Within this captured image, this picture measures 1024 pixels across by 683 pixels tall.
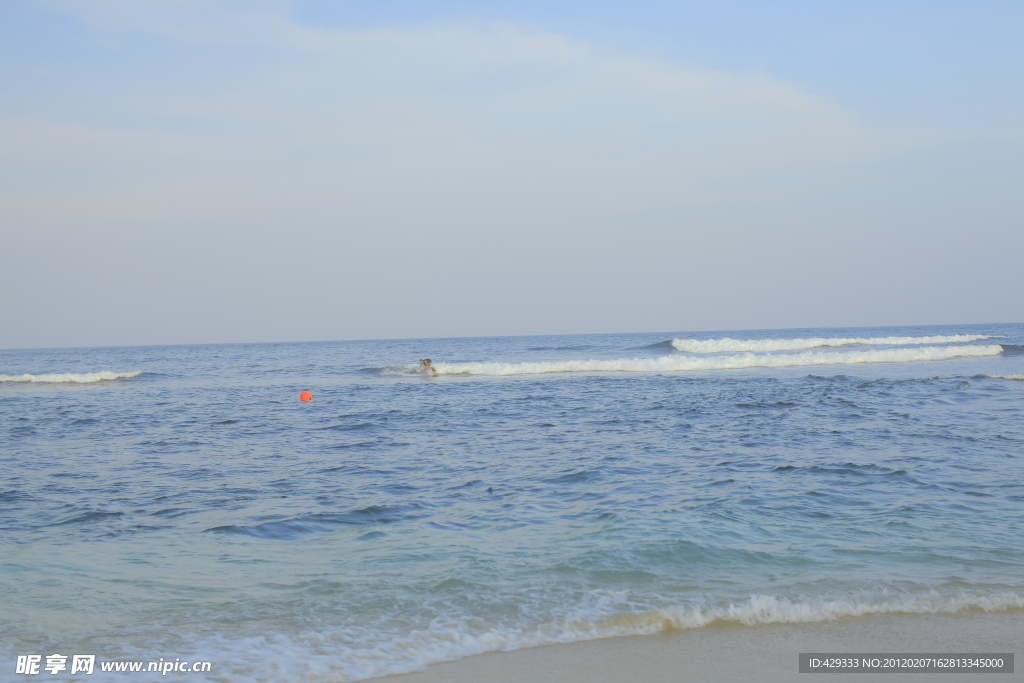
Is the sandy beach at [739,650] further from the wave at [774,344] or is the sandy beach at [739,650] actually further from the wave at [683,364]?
the wave at [774,344]

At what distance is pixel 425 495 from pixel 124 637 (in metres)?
4.39

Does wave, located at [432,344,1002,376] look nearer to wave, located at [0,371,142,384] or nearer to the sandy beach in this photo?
wave, located at [0,371,142,384]

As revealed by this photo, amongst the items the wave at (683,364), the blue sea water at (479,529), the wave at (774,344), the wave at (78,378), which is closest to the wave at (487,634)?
the blue sea water at (479,529)

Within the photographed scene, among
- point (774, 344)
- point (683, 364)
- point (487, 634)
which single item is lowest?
point (487, 634)

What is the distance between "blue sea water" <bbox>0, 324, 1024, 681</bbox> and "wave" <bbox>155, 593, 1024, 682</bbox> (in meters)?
0.02

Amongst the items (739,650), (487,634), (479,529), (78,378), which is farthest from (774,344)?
(487,634)

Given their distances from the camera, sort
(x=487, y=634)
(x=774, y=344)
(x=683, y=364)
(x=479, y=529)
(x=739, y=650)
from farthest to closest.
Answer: (x=774, y=344) < (x=683, y=364) < (x=479, y=529) < (x=487, y=634) < (x=739, y=650)

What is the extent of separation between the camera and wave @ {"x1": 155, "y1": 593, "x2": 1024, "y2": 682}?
4428 mm

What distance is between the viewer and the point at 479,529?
723 cm

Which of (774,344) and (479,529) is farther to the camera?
(774,344)

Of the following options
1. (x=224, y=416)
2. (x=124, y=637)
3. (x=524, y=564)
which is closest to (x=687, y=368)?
(x=224, y=416)

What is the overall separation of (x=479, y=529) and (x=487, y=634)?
8.00 ft

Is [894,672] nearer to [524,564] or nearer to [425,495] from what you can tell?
[524,564]

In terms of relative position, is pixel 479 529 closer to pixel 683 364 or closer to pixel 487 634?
pixel 487 634
